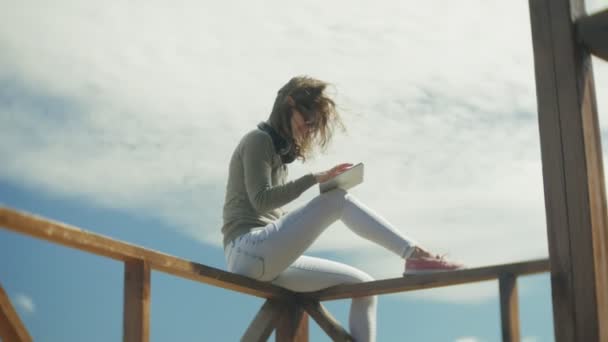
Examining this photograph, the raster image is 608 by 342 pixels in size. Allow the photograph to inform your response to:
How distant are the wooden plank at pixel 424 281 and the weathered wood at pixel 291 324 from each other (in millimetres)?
75

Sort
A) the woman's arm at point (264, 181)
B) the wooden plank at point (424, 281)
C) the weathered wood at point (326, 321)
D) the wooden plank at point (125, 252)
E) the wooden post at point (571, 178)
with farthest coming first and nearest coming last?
the weathered wood at point (326, 321) < the woman's arm at point (264, 181) < the wooden plank at point (424, 281) < the wooden plank at point (125, 252) < the wooden post at point (571, 178)

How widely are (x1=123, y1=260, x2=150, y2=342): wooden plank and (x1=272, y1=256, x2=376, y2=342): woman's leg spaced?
0.79m

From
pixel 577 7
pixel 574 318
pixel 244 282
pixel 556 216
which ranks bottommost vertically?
pixel 574 318

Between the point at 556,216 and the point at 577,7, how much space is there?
48 centimetres

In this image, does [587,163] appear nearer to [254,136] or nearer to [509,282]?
[509,282]

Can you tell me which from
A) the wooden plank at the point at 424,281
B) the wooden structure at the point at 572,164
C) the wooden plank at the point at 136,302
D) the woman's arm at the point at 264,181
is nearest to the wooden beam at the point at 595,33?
the wooden structure at the point at 572,164

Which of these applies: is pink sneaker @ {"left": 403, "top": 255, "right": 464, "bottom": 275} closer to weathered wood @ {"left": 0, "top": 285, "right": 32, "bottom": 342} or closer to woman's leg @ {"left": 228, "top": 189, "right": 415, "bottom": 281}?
woman's leg @ {"left": 228, "top": 189, "right": 415, "bottom": 281}

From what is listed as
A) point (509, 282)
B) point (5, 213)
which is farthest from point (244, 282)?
point (5, 213)

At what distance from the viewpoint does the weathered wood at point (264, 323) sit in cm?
357

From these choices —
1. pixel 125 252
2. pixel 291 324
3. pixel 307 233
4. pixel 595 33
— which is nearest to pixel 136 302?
pixel 125 252

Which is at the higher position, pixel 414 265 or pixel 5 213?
pixel 414 265

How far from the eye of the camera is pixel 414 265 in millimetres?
3389

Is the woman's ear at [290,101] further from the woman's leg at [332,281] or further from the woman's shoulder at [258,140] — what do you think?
the woman's leg at [332,281]

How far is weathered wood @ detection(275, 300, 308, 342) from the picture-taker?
371 cm
